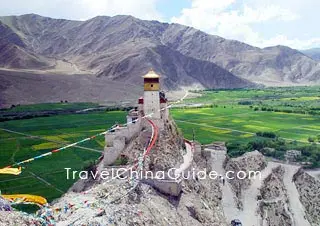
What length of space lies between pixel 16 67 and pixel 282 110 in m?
73.8

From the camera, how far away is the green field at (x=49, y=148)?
38.1 metres

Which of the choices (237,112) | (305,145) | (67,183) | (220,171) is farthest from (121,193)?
(237,112)

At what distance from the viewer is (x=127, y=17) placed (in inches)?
7790

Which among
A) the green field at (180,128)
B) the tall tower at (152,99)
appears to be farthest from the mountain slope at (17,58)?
the tall tower at (152,99)

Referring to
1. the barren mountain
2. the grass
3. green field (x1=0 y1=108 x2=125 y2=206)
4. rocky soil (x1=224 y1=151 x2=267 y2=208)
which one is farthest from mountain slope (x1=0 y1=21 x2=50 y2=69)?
rocky soil (x1=224 y1=151 x2=267 y2=208)

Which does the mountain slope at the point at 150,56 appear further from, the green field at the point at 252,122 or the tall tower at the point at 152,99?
the tall tower at the point at 152,99

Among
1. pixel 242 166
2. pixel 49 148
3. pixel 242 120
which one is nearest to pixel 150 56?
pixel 242 120

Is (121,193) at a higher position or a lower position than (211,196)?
higher

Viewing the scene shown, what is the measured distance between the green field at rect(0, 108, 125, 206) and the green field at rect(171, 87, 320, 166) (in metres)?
13.7

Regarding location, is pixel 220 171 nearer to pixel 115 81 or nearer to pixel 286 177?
pixel 286 177

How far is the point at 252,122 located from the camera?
75750mm

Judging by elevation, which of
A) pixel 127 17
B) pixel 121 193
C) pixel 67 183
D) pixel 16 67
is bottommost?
pixel 67 183

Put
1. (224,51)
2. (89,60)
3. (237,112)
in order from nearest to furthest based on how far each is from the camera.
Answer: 1. (237,112)
2. (89,60)
3. (224,51)

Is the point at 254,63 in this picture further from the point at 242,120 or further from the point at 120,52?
the point at 242,120
